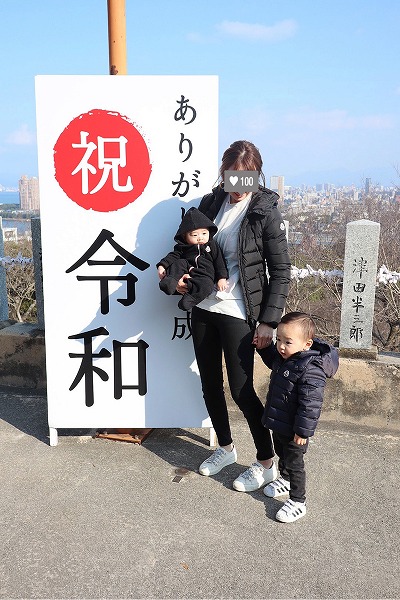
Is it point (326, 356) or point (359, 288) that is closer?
point (326, 356)

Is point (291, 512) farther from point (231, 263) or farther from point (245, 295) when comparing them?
point (231, 263)

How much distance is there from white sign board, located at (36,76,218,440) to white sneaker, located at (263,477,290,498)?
691 mm

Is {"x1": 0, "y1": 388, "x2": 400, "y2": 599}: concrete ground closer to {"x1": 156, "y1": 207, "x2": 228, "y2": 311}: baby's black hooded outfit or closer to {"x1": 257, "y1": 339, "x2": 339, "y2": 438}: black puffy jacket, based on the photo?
{"x1": 257, "y1": 339, "x2": 339, "y2": 438}: black puffy jacket

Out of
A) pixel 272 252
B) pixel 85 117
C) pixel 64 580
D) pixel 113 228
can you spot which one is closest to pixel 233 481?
pixel 64 580

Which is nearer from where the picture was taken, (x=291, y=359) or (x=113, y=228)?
(x=291, y=359)

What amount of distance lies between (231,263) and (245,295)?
0.20 m

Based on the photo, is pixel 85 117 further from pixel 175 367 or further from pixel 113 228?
pixel 175 367

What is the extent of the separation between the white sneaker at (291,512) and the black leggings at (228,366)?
0.35 meters

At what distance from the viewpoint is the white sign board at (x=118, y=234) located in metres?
3.21

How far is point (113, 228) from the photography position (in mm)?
3350

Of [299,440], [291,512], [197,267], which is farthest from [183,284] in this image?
[291,512]

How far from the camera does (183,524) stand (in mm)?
2746

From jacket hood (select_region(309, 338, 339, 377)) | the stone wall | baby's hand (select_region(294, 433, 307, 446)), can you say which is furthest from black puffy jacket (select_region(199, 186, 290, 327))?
the stone wall

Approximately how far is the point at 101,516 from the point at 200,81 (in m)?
2.53
